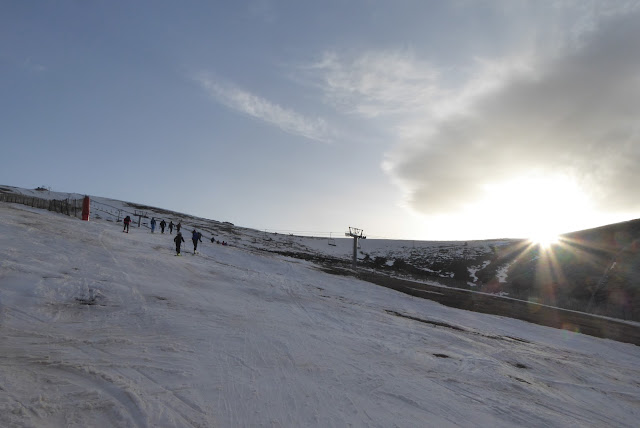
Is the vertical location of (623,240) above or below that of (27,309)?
above

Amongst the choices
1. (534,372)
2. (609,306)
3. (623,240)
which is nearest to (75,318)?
(534,372)

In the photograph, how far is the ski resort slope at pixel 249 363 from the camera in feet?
14.8

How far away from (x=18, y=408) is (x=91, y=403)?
718 mm

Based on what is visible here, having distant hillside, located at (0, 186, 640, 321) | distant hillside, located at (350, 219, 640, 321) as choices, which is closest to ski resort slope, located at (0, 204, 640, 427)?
distant hillside, located at (0, 186, 640, 321)

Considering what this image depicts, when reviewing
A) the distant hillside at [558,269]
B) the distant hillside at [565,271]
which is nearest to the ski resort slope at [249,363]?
the distant hillside at [558,269]

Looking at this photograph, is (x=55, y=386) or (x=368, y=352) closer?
(x=55, y=386)

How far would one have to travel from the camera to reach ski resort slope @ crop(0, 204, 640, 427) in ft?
14.8

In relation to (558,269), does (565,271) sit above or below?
below

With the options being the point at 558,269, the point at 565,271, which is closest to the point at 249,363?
the point at 565,271

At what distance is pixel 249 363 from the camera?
6.14 metres

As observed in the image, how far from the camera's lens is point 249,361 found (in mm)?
6234

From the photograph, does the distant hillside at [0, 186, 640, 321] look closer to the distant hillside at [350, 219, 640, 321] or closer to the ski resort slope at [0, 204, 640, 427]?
the distant hillside at [350, 219, 640, 321]

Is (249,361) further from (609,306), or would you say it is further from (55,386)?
(609,306)

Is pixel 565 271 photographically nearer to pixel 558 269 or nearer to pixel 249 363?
pixel 558 269
